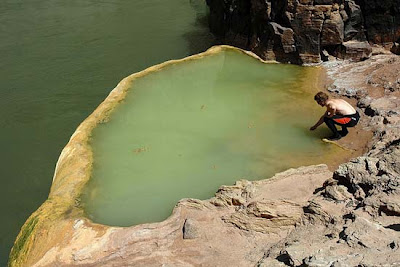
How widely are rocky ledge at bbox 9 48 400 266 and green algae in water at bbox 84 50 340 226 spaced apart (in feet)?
1.44

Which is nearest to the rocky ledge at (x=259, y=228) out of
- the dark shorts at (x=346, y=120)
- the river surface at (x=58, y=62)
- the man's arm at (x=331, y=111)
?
the dark shorts at (x=346, y=120)

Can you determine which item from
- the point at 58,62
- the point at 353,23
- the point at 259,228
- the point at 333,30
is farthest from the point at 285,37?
the point at 58,62

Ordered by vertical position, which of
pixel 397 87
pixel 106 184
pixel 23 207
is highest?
pixel 397 87

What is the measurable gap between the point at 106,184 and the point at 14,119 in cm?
480

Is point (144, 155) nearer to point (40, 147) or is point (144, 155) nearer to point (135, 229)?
point (135, 229)

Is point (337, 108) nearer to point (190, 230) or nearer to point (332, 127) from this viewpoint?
point (332, 127)

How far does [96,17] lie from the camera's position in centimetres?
1488

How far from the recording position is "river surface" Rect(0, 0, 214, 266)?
809 centimetres

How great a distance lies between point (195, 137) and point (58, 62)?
262 inches

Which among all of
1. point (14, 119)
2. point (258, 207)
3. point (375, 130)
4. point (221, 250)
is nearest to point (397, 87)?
point (375, 130)

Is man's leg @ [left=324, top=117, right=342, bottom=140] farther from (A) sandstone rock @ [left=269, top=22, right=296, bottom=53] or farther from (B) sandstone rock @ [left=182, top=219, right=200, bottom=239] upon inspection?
(A) sandstone rock @ [left=269, top=22, right=296, bottom=53]

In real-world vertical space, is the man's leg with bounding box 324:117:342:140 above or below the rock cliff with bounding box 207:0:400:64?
below

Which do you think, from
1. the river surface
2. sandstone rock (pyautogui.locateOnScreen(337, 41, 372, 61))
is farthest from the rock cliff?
the river surface

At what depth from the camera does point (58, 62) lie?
12.0 metres
